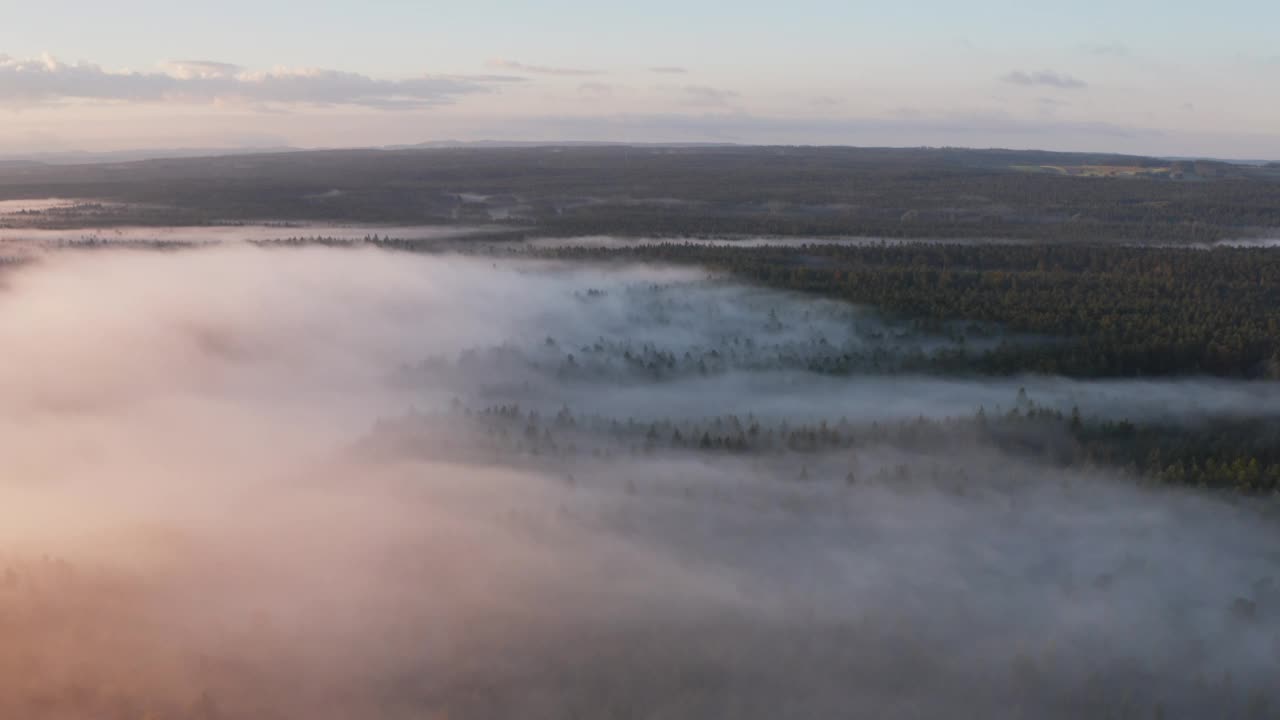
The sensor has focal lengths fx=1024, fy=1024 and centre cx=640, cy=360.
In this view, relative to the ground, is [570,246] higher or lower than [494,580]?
higher

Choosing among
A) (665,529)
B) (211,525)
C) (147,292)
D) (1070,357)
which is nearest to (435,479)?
(211,525)

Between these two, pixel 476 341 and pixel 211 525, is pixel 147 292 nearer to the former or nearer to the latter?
pixel 476 341

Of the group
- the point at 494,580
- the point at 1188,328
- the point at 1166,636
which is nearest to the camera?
the point at 1166,636

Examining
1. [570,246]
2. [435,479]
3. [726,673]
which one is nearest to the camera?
[726,673]

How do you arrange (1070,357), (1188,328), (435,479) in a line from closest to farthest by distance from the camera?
1. (435,479)
2. (1070,357)
3. (1188,328)

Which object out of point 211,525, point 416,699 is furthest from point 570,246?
point 416,699

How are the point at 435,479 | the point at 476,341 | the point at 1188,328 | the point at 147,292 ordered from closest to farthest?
the point at 435,479 < the point at 1188,328 < the point at 476,341 < the point at 147,292

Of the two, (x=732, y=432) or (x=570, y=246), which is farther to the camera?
(x=570, y=246)

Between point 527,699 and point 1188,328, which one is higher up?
point 1188,328

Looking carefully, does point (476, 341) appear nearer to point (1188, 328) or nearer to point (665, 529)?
point (665, 529)
